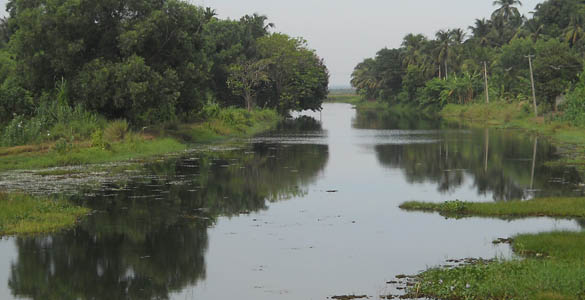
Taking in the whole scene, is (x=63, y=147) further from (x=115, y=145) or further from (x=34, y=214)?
(x=34, y=214)

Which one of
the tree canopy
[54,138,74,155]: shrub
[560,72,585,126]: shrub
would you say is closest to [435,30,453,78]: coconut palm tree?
[560,72,585,126]: shrub

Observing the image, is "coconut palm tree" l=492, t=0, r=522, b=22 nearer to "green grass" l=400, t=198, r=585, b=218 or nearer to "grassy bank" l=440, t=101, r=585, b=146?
"grassy bank" l=440, t=101, r=585, b=146

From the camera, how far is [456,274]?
11.5 m

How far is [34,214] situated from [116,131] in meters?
19.2

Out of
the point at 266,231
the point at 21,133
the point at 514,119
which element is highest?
the point at 21,133

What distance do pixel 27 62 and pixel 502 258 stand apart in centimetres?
3147

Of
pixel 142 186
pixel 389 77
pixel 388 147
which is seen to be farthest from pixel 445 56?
pixel 142 186

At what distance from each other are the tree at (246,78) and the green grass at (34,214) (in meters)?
57.2

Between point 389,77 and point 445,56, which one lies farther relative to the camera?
point 389,77

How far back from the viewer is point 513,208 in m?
18.2

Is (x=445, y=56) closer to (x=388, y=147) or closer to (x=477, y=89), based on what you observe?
(x=477, y=89)

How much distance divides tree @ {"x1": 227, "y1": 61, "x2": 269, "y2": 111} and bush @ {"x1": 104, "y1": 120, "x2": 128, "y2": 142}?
39181mm

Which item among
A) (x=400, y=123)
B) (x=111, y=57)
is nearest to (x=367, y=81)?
(x=400, y=123)

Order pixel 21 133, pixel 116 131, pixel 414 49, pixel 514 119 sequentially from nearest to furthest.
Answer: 1. pixel 21 133
2. pixel 116 131
3. pixel 514 119
4. pixel 414 49
